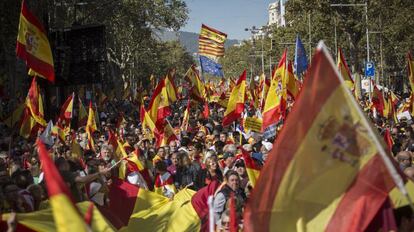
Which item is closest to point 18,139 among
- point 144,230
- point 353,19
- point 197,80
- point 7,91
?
point 144,230

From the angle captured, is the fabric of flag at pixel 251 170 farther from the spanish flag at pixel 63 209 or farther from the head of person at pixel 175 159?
the spanish flag at pixel 63 209

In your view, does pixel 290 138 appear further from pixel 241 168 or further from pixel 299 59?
pixel 299 59

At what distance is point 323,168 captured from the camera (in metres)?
4.29

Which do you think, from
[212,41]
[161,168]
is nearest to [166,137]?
[161,168]

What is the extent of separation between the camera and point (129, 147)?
14.6 metres

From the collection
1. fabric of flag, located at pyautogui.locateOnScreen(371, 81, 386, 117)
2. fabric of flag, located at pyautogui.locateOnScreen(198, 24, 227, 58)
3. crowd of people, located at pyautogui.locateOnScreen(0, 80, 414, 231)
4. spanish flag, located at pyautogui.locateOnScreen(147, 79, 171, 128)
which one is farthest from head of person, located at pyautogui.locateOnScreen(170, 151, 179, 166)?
fabric of flag, located at pyautogui.locateOnScreen(198, 24, 227, 58)

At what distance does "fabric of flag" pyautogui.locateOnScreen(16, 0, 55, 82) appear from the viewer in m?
12.5

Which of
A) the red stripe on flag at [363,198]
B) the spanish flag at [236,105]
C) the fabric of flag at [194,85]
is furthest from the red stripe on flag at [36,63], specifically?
the fabric of flag at [194,85]

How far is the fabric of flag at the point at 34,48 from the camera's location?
1246cm

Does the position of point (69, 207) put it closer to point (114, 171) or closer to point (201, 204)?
point (201, 204)

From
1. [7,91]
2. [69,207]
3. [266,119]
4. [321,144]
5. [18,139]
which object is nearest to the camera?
[69,207]

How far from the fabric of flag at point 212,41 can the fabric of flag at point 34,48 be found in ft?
65.8

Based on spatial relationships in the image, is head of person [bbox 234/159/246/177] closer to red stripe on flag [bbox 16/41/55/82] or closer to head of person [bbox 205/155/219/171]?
head of person [bbox 205/155/219/171]

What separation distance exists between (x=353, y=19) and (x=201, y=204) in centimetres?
4326
